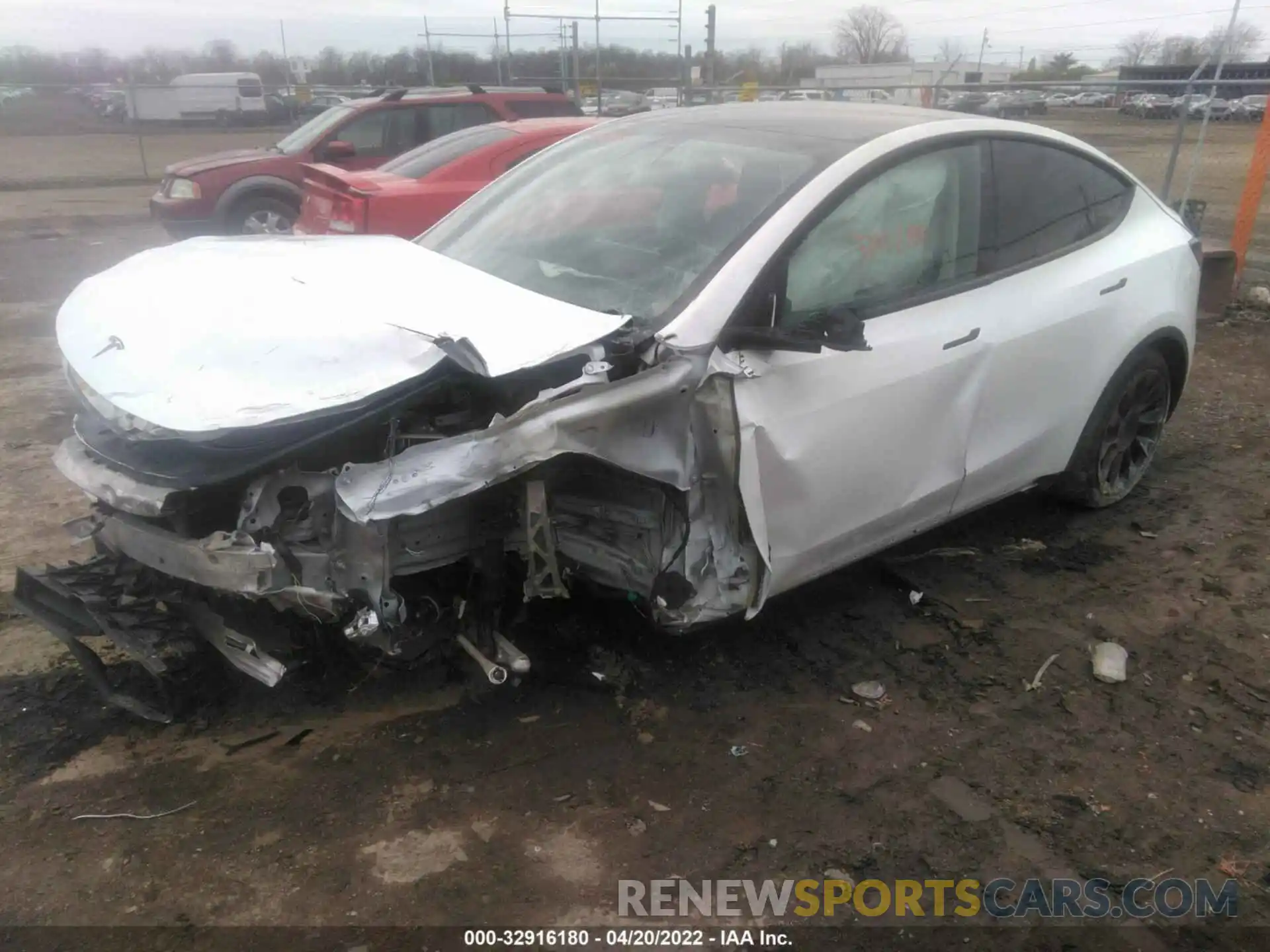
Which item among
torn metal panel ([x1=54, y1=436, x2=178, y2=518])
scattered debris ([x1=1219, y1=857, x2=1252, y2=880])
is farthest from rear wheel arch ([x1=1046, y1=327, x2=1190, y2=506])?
torn metal panel ([x1=54, y1=436, x2=178, y2=518])

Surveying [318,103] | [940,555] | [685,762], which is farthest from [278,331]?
[318,103]

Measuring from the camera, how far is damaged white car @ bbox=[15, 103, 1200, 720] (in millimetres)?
2646

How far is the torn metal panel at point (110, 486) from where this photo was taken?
2621mm

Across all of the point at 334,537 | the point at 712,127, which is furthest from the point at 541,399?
the point at 712,127

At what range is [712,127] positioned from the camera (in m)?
3.76

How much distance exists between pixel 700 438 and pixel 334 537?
3.45 ft

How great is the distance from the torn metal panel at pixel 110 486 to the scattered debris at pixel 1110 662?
120 inches

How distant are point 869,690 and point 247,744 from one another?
6.63ft

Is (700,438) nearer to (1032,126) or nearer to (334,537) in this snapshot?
(334,537)

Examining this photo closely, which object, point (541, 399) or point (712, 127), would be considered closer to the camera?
point (541, 399)

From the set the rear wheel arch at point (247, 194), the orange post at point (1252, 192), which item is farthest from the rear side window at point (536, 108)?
the orange post at point (1252, 192)

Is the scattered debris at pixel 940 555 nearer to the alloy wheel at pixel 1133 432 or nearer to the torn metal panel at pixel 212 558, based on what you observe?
the alloy wheel at pixel 1133 432

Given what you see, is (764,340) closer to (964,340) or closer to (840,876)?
(964,340)

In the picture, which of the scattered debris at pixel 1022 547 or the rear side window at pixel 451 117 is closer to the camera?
the scattered debris at pixel 1022 547
